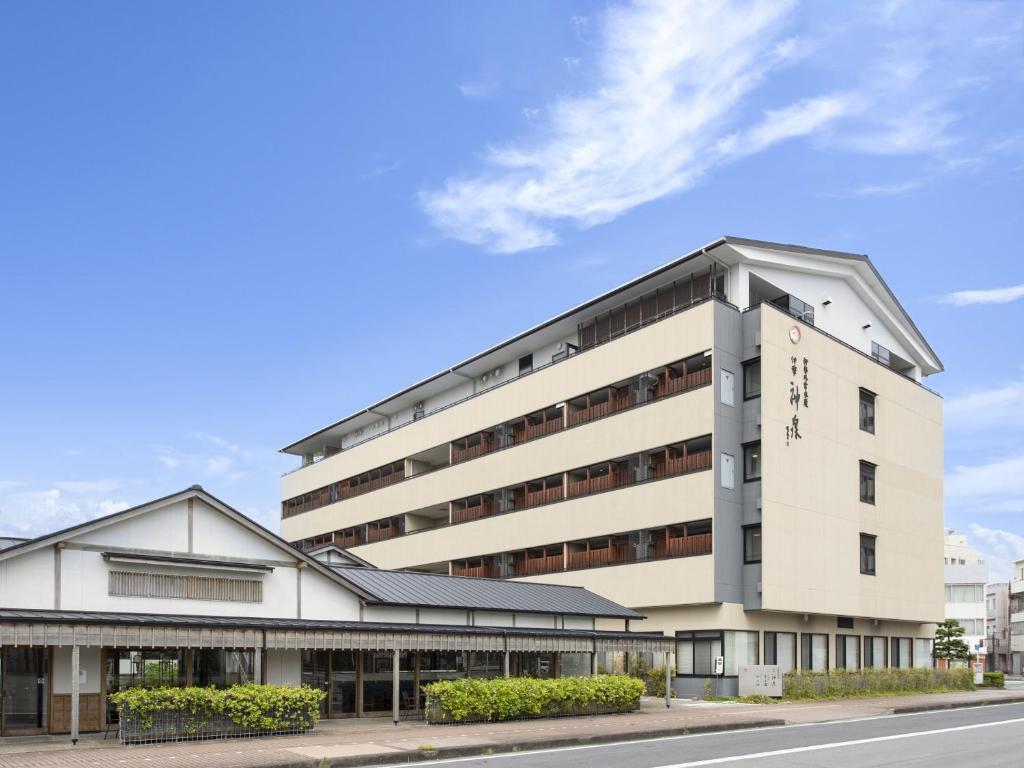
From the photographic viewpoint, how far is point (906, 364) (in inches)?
2324

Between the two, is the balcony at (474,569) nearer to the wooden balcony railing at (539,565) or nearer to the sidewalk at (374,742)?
the wooden balcony railing at (539,565)

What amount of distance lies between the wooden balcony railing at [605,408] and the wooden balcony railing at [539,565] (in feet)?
21.1

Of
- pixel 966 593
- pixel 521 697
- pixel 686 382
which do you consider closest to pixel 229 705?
pixel 521 697

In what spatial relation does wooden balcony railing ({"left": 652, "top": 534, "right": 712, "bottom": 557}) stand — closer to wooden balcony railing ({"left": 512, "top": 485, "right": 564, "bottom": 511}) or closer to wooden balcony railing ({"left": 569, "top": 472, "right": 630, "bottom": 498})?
wooden balcony railing ({"left": 569, "top": 472, "right": 630, "bottom": 498})

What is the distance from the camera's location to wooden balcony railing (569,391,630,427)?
49.3 m

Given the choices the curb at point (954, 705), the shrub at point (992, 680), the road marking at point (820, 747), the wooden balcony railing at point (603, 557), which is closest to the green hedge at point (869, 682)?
the curb at point (954, 705)

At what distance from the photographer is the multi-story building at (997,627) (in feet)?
420

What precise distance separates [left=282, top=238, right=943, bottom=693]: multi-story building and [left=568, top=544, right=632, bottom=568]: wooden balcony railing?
3.9 inches

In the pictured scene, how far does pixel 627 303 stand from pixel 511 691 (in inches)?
1009

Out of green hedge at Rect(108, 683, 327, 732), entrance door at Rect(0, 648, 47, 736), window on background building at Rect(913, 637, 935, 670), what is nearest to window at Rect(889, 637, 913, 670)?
window on background building at Rect(913, 637, 935, 670)

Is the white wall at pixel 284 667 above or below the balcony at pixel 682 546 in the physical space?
below

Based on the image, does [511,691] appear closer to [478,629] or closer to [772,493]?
[478,629]

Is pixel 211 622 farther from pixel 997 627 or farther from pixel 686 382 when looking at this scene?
pixel 997 627

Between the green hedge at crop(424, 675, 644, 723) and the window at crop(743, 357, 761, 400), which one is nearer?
the green hedge at crop(424, 675, 644, 723)
